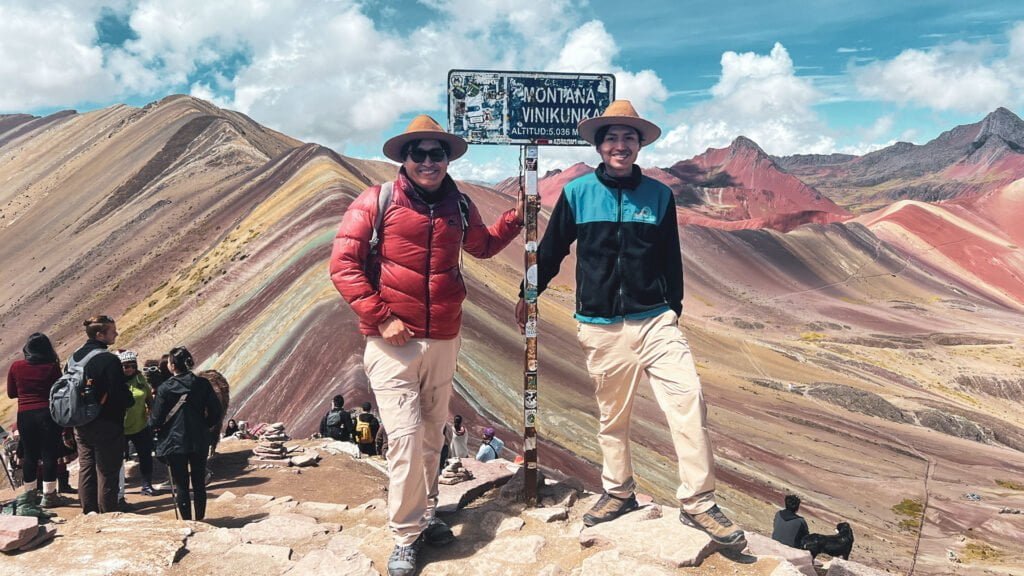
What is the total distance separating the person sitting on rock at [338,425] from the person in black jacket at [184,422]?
407 centimetres

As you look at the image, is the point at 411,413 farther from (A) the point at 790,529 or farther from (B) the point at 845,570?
(A) the point at 790,529

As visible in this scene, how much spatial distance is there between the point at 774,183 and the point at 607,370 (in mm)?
90526

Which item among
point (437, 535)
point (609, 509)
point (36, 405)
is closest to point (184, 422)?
point (36, 405)

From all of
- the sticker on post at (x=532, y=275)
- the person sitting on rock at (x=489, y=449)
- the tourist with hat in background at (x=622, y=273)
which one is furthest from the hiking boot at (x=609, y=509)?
the person sitting on rock at (x=489, y=449)

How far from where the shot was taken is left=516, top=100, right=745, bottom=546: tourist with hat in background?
3.67 meters

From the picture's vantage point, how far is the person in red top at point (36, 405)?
17.5 feet

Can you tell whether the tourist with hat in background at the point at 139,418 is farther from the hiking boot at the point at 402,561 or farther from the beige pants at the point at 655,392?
the beige pants at the point at 655,392

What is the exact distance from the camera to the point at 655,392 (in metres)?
3.62

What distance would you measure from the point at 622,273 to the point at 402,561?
193cm

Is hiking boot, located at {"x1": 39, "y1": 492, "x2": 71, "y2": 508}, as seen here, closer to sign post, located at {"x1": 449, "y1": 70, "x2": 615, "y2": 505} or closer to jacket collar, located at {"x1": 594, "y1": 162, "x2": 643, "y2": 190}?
sign post, located at {"x1": 449, "y1": 70, "x2": 615, "y2": 505}

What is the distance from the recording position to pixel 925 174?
12475 cm

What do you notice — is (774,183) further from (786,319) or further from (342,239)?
(342,239)

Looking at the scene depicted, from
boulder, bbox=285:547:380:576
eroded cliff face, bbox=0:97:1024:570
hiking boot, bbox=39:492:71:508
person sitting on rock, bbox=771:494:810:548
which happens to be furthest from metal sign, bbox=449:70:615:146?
eroded cliff face, bbox=0:97:1024:570

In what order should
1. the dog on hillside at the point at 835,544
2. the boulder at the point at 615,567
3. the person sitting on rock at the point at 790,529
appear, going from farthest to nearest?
the dog on hillside at the point at 835,544
the person sitting on rock at the point at 790,529
the boulder at the point at 615,567
